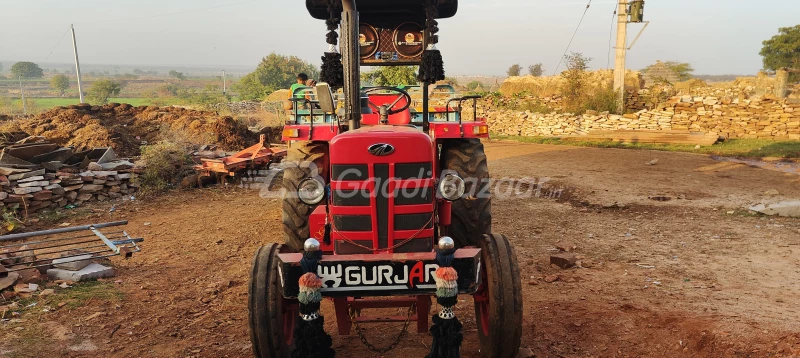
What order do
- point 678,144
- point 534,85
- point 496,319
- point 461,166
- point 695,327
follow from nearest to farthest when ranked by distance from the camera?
point 496,319, point 695,327, point 461,166, point 678,144, point 534,85

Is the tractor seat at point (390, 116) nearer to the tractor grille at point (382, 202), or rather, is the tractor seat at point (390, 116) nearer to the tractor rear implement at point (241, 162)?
the tractor grille at point (382, 202)

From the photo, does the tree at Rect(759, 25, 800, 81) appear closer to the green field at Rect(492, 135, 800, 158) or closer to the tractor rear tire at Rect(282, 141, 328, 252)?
the green field at Rect(492, 135, 800, 158)

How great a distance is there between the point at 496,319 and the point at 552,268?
2535 mm

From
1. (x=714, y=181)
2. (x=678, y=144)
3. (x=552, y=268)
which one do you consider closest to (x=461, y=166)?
(x=552, y=268)

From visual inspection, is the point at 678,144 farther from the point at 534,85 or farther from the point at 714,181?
the point at 534,85

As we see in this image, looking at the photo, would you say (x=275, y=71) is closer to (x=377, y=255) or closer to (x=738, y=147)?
(x=738, y=147)

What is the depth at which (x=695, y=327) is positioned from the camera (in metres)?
3.85

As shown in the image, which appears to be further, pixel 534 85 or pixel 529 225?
pixel 534 85

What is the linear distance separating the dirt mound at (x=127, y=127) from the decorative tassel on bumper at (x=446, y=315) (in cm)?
1032

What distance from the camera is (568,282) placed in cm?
509

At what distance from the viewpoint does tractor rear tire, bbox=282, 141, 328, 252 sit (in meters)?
4.88

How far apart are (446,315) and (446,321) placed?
0.03m

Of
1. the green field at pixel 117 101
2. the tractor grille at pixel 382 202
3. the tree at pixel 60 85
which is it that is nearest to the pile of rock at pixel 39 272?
the tractor grille at pixel 382 202

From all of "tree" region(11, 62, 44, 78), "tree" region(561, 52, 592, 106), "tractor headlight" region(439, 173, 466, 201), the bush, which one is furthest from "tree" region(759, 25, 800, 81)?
"tree" region(11, 62, 44, 78)
